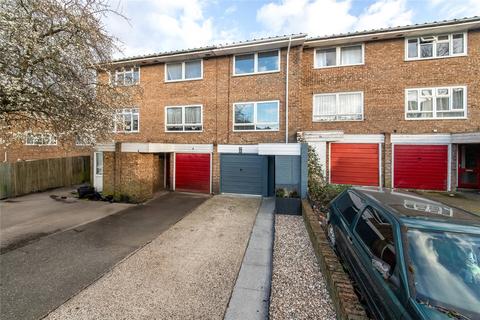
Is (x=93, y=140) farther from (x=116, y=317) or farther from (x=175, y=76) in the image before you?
(x=175, y=76)

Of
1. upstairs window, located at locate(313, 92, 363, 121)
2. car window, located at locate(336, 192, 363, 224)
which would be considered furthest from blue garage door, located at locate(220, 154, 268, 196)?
car window, located at locate(336, 192, 363, 224)

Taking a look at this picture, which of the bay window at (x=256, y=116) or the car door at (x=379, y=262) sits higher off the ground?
the bay window at (x=256, y=116)

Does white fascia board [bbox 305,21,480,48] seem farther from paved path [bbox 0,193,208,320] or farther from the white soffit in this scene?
paved path [bbox 0,193,208,320]

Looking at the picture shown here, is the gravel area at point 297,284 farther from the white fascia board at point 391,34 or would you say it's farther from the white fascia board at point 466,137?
the white fascia board at point 391,34

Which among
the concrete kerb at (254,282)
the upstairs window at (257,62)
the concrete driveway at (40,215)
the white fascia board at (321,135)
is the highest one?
the upstairs window at (257,62)

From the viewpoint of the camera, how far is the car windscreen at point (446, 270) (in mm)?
1896

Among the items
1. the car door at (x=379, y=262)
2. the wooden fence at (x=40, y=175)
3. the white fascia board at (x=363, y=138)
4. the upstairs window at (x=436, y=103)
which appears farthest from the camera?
the wooden fence at (x=40, y=175)

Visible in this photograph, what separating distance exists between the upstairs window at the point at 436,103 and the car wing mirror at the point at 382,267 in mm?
10482

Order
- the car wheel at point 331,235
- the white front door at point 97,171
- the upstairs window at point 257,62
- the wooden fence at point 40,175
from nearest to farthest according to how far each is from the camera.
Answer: the car wheel at point 331,235 → the wooden fence at point 40,175 → the upstairs window at point 257,62 → the white front door at point 97,171

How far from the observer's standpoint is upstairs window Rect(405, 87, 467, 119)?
9820 mm

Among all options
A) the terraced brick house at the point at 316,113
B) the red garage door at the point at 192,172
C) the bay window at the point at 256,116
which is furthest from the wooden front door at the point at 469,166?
the red garage door at the point at 192,172

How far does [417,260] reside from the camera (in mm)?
2260

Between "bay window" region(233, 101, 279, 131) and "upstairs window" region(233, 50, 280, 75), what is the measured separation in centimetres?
169

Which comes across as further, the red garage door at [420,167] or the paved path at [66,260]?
the red garage door at [420,167]
